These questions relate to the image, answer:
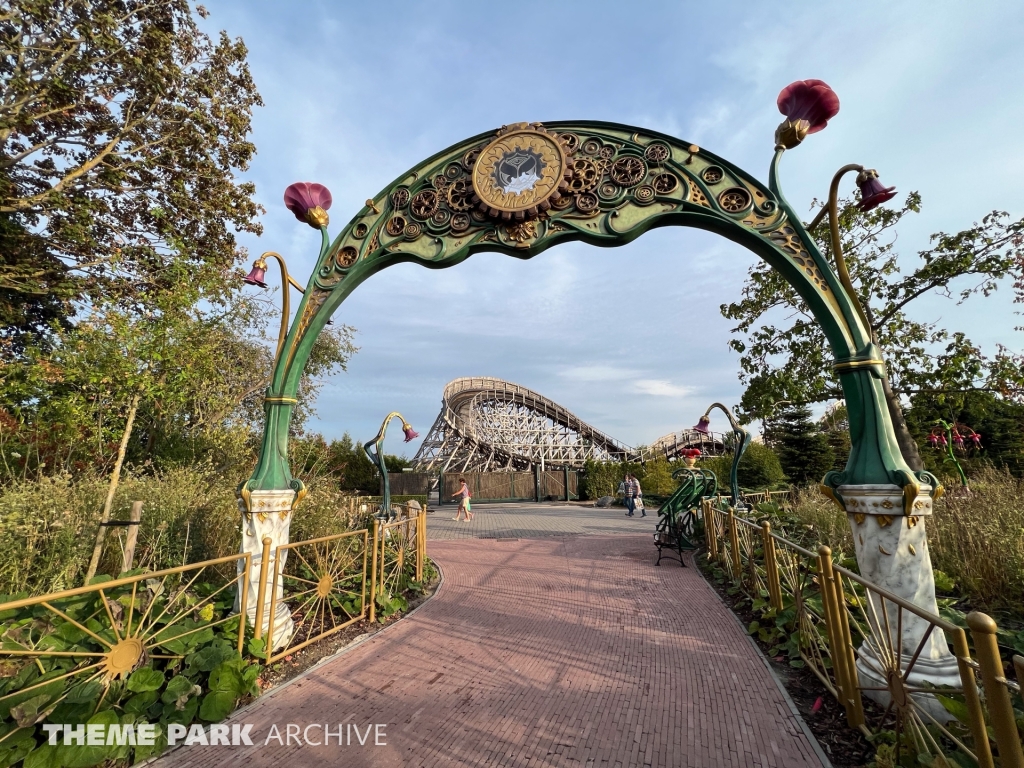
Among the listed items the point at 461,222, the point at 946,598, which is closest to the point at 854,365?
the point at 946,598

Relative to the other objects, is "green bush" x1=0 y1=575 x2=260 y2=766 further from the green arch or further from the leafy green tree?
the leafy green tree

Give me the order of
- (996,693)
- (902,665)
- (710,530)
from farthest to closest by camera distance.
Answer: (710,530)
(902,665)
(996,693)

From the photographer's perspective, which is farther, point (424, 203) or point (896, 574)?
point (424, 203)

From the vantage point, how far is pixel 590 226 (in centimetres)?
427

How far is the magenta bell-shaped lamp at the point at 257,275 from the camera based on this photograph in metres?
4.14

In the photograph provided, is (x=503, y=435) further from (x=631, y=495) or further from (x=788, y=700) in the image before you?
(x=788, y=700)

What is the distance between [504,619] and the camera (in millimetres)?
4730

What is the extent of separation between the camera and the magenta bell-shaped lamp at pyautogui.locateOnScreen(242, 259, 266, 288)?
4.14m

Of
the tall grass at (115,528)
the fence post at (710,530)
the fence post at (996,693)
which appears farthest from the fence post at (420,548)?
the fence post at (996,693)

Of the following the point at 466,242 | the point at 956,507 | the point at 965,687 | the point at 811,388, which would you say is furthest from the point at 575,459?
A: the point at 965,687

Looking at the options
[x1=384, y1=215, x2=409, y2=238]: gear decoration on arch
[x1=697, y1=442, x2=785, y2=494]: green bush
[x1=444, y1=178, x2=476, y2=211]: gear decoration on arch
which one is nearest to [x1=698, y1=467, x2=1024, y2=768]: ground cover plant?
[x1=444, y1=178, x2=476, y2=211]: gear decoration on arch

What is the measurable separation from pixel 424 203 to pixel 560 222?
4.85 feet

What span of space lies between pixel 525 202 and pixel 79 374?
211 inches

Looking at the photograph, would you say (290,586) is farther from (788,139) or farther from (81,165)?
(81,165)
